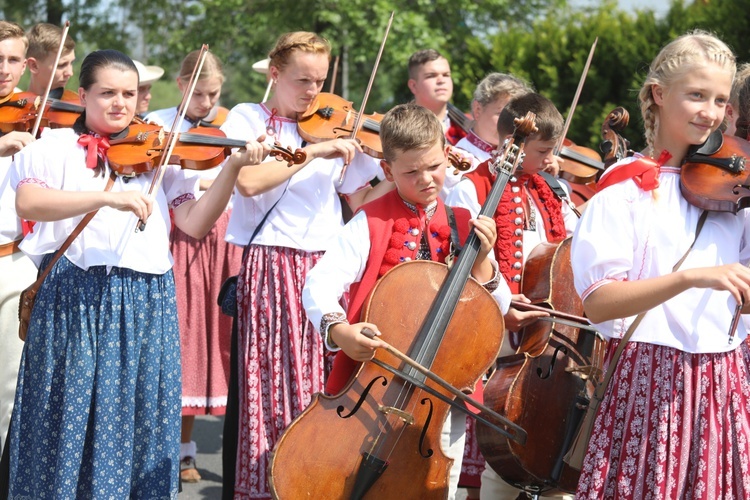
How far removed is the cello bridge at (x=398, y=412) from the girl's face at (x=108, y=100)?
1529 millimetres

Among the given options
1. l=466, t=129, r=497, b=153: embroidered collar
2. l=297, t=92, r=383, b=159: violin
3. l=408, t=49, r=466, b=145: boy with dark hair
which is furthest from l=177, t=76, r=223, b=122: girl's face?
l=466, t=129, r=497, b=153: embroidered collar

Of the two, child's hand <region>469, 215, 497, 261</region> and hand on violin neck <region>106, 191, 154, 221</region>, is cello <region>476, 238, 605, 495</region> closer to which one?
child's hand <region>469, 215, 497, 261</region>

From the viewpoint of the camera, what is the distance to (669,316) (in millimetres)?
2816

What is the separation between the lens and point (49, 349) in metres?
3.76

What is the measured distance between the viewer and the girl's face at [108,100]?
3834mm

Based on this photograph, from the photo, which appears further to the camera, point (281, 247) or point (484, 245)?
point (281, 247)

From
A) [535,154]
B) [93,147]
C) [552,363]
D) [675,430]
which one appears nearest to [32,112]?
[93,147]

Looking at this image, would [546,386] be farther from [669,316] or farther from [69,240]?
[69,240]

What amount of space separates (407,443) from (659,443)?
2.47 feet

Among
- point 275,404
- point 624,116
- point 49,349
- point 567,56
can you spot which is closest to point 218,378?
point 275,404

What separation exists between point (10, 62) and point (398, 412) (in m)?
3.06

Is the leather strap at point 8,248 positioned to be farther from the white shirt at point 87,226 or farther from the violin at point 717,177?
the violin at point 717,177

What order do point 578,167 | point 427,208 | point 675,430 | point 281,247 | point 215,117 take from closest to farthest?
point 675,430, point 427,208, point 281,247, point 578,167, point 215,117

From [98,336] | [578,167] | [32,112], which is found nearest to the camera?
[98,336]
